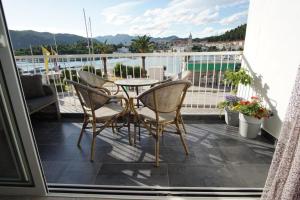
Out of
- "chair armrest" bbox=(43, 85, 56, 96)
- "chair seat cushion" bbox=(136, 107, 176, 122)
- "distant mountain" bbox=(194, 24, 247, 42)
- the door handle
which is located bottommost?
"chair seat cushion" bbox=(136, 107, 176, 122)

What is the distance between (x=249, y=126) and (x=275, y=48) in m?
1.10

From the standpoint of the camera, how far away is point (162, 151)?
7.45 feet

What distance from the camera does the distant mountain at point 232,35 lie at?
10.3 feet

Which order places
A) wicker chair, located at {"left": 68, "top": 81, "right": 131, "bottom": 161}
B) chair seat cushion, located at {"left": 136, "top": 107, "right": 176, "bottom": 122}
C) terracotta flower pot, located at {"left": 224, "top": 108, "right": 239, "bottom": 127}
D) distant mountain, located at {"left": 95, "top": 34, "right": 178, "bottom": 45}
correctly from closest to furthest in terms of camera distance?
wicker chair, located at {"left": 68, "top": 81, "right": 131, "bottom": 161}
chair seat cushion, located at {"left": 136, "top": 107, "right": 176, "bottom": 122}
terracotta flower pot, located at {"left": 224, "top": 108, "right": 239, "bottom": 127}
distant mountain, located at {"left": 95, "top": 34, "right": 178, "bottom": 45}

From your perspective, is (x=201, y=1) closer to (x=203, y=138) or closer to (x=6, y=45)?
(x=203, y=138)

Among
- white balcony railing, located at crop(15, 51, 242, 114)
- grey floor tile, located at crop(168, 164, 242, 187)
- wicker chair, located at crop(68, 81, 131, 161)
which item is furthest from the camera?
white balcony railing, located at crop(15, 51, 242, 114)

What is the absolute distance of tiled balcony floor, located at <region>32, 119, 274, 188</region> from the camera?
177 centimetres

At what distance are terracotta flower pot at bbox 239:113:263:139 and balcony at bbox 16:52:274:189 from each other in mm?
99

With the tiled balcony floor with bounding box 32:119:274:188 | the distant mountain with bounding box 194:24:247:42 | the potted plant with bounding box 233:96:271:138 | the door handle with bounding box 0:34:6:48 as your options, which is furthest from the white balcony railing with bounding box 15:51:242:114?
the door handle with bounding box 0:34:6:48

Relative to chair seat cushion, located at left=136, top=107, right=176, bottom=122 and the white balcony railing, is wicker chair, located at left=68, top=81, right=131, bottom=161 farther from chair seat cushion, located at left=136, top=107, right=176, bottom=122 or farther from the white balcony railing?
the white balcony railing

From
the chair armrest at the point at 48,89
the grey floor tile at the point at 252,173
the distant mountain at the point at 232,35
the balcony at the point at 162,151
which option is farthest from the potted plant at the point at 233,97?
the chair armrest at the point at 48,89

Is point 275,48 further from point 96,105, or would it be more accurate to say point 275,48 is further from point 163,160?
point 96,105

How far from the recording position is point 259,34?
2.61m

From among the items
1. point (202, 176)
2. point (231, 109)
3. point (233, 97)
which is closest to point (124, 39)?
point (233, 97)
